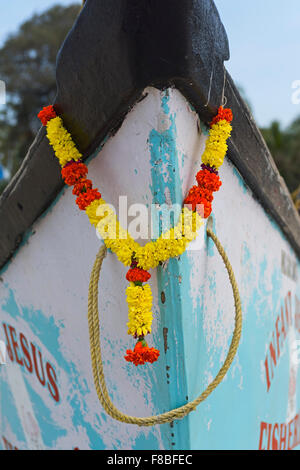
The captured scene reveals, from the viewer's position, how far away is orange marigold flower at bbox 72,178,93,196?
37.9 inches

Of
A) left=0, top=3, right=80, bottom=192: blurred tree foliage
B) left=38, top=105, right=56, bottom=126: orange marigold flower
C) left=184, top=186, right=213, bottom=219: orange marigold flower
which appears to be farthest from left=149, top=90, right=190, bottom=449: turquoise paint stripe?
left=0, top=3, right=80, bottom=192: blurred tree foliage

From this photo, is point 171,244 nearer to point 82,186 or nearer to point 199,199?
point 199,199

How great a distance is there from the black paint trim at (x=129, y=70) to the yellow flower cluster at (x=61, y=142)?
18 millimetres

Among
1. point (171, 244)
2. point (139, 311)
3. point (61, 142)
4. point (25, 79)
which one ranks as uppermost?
point (25, 79)

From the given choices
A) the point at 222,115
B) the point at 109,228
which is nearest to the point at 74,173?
the point at 109,228

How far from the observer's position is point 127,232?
965 millimetres

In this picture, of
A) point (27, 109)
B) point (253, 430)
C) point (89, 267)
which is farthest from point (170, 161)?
point (27, 109)

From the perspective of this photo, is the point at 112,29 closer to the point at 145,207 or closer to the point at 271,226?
the point at 145,207

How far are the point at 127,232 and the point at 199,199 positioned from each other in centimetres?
18

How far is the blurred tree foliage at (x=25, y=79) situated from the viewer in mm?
14547

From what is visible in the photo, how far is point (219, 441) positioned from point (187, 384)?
36 cm

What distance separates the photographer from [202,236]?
1036 millimetres

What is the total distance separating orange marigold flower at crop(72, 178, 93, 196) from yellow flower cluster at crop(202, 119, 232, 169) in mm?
270
